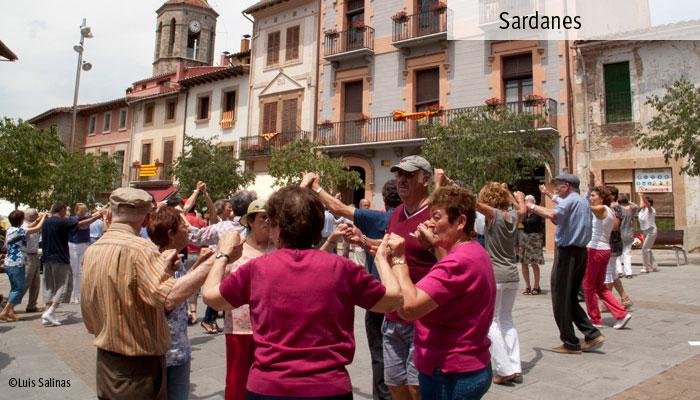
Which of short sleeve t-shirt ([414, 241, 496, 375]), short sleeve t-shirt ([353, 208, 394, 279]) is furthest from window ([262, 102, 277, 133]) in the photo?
short sleeve t-shirt ([414, 241, 496, 375])

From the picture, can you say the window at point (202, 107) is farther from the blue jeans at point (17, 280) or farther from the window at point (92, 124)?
the blue jeans at point (17, 280)

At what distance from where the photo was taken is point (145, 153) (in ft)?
103

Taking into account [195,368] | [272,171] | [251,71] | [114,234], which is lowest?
[195,368]

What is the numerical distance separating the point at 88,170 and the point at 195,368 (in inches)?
963

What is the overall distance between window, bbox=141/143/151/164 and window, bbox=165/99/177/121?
2.31 metres

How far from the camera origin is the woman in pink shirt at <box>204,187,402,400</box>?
187 centimetres

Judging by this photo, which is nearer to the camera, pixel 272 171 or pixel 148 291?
pixel 148 291

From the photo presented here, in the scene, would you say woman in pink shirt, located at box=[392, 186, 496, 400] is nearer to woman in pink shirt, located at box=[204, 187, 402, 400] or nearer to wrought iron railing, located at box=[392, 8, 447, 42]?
woman in pink shirt, located at box=[204, 187, 402, 400]

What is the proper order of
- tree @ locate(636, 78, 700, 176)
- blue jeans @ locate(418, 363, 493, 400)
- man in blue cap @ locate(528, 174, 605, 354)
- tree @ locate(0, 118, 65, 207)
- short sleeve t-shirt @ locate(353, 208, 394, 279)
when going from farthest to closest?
tree @ locate(0, 118, 65, 207) < tree @ locate(636, 78, 700, 176) < man in blue cap @ locate(528, 174, 605, 354) < short sleeve t-shirt @ locate(353, 208, 394, 279) < blue jeans @ locate(418, 363, 493, 400)

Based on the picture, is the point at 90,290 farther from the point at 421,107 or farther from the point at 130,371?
the point at 421,107

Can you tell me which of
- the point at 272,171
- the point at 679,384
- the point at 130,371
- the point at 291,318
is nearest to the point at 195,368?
the point at 130,371

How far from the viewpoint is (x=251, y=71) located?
84.9ft

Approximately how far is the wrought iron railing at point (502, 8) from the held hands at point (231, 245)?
18.6 m

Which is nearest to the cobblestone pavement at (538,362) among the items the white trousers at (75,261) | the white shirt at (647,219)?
the white trousers at (75,261)
